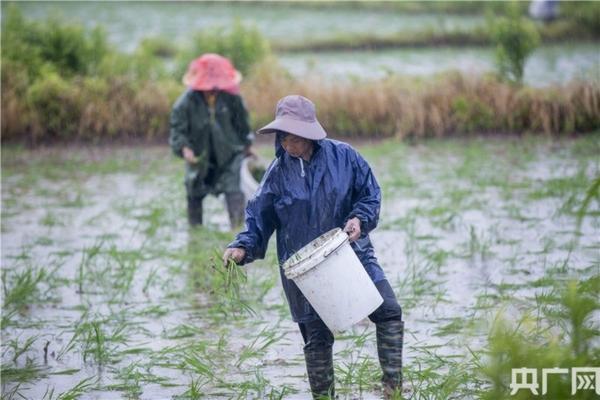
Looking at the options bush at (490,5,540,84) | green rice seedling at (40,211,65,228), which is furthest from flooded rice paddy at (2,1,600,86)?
green rice seedling at (40,211,65,228)

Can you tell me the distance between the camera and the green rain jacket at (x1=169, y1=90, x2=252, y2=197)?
9.39 metres

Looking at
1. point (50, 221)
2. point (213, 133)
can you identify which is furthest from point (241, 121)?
point (50, 221)

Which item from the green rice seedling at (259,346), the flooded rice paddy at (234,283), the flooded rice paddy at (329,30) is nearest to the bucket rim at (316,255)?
the flooded rice paddy at (234,283)

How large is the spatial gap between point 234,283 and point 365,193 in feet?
2.40

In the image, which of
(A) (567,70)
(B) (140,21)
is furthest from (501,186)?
(B) (140,21)

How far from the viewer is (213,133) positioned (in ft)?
31.0

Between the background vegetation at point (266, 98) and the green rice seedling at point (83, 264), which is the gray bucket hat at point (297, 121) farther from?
the background vegetation at point (266, 98)

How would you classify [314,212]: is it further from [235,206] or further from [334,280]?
[235,206]

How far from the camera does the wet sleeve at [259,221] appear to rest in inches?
208

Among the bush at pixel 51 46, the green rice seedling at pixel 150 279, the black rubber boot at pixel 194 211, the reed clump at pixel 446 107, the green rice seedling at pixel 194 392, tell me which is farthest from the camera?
the bush at pixel 51 46

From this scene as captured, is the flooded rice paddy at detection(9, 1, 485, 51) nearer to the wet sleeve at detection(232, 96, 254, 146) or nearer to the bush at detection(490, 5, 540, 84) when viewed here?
the bush at detection(490, 5, 540, 84)

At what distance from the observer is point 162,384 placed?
5859 millimetres

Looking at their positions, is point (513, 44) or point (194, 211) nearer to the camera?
point (194, 211)

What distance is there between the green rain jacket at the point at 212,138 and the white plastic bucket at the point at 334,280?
445 centimetres
